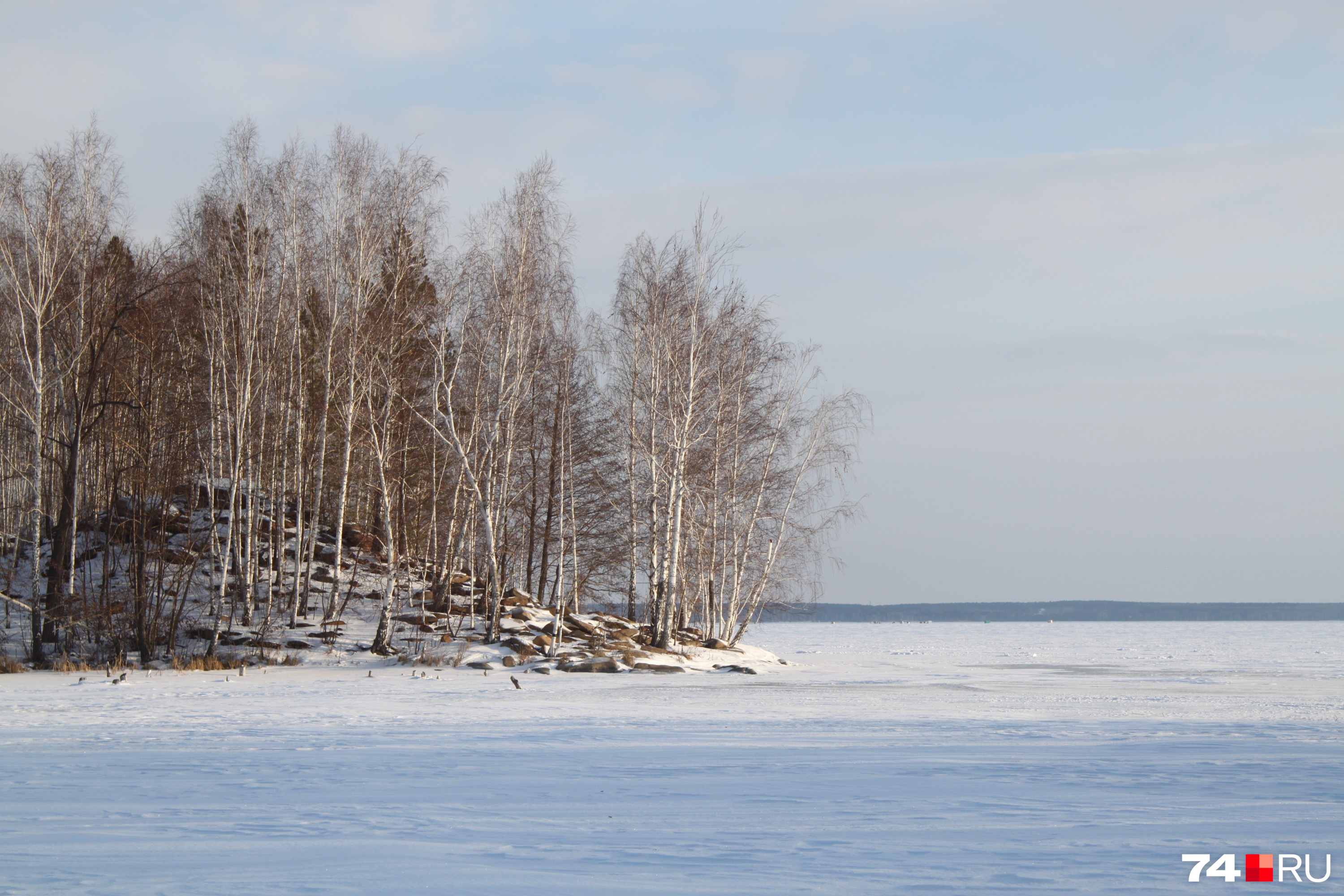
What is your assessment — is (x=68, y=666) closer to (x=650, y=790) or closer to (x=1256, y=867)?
(x=650, y=790)

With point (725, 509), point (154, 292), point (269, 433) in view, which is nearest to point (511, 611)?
point (725, 509)

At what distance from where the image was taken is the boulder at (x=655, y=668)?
20453 millimetres

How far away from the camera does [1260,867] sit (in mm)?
5320

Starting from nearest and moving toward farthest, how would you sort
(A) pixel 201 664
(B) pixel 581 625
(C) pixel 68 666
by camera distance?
(C) pixel 68 666, (A) pixel 201 664, (B) pixel 581 625

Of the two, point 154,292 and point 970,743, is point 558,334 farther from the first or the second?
point 970,743

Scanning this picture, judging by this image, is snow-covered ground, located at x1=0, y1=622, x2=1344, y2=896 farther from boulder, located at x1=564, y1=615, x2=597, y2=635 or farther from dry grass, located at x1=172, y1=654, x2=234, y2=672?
boulder, located at x1=564, y1=615, x2=597, y2=635

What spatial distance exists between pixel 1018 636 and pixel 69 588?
47311mm

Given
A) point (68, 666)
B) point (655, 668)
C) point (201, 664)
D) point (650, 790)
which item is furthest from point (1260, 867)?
point (68, 666)

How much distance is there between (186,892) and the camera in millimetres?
4781

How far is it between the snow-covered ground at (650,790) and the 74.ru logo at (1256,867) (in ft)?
0.29

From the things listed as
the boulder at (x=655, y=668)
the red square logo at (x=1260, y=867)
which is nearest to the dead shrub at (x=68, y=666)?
the boulder at (x=655, y=668)

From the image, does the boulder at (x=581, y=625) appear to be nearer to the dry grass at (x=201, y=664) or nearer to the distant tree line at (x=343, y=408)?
the distant tree line at (x=343, y=408)

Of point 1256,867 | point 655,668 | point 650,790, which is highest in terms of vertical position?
point 1256,867

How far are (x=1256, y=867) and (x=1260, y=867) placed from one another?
22 millimetres
